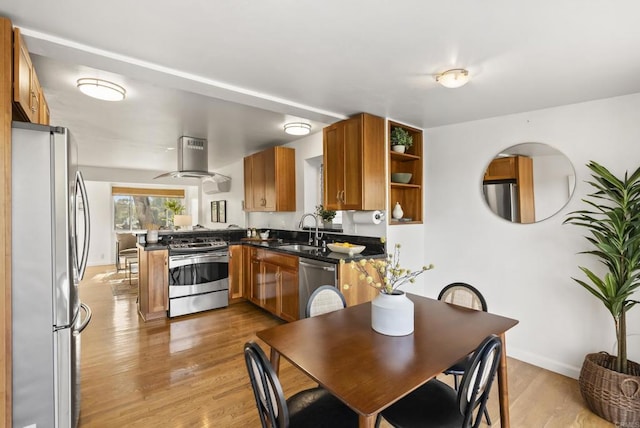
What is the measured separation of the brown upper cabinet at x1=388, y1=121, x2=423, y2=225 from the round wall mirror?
0.71 metres

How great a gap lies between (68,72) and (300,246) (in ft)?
9.55

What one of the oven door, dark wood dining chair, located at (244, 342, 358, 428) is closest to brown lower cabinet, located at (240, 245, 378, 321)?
the oven door

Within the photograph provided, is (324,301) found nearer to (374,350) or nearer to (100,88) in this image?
(374,350)

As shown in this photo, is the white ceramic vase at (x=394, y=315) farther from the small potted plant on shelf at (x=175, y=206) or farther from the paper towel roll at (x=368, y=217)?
the small potted plant on shelf at (x=175, y=206)

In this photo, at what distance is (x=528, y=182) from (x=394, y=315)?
212 centimetres

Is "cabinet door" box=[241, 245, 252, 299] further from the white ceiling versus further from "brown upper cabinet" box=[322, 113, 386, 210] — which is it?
the white ceiling

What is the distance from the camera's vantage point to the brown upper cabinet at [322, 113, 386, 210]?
2963mm

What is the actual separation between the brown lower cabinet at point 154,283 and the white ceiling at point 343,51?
1830 mm

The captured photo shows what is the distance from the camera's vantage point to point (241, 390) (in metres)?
2.31

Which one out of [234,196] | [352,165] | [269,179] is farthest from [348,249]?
[234,196]

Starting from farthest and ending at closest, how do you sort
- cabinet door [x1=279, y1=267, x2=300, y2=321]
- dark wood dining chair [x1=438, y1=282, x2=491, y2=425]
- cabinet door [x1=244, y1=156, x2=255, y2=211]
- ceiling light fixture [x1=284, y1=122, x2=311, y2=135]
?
cabinet door [x1=244, y1=156, x2=255, y2=211], ceiling light fixture [x1=284, y1=122, x2=311, y2=135], cabinet door [x1=279, y1=267, x2=300, y2=321], dark wood dining chair [x1=438, y1=282, x2=491, y2=425]

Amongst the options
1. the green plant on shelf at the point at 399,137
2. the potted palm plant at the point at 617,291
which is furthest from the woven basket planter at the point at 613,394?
the green plant on shelf at the point at 399,137

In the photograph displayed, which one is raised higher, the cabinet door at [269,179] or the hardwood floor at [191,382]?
the cabinet door at [269,179]

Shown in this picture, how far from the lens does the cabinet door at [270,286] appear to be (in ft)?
12.3
